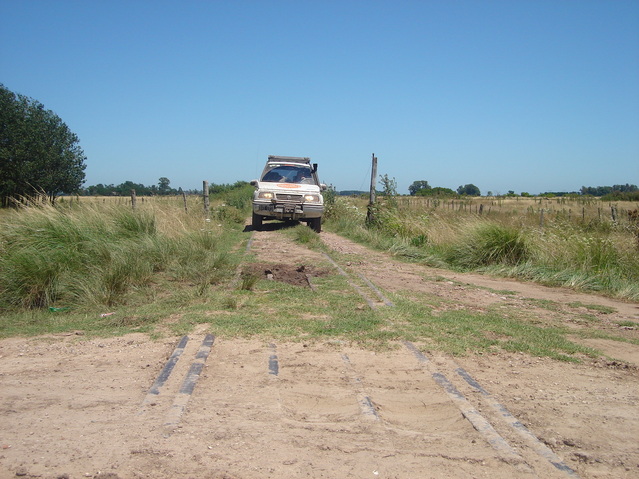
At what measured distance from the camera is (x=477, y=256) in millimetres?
11359

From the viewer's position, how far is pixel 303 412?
11.8 feet

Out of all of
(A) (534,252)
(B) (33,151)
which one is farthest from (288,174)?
(B) (33,151)

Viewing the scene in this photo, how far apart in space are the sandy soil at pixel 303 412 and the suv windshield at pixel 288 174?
1142 centimetres

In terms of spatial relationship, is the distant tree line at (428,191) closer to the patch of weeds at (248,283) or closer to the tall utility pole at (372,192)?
the tall utility pole at (372,192)

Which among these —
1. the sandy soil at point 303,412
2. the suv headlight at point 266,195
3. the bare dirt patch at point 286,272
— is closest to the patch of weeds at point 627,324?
the sandy soil at point 303,412

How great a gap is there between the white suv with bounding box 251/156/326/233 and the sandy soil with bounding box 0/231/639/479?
10397 mm

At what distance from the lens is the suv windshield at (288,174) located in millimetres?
16547

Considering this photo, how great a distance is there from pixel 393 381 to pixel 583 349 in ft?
7.75

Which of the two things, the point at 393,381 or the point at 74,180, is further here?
the point at 74,180

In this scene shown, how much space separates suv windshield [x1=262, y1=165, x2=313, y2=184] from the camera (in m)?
16.5

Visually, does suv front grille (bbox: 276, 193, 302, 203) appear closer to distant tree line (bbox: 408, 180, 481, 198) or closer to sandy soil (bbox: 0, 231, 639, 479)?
sandy soil (bbox: 0, 231, 639, 479)

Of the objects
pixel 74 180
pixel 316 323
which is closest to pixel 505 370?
pixel 316 323

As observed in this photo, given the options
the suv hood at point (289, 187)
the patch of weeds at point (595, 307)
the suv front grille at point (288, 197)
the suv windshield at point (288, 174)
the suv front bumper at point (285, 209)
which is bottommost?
the patch of weeds at point (595, 307)

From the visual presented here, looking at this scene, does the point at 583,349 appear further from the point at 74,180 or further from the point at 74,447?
the point at 74,180
